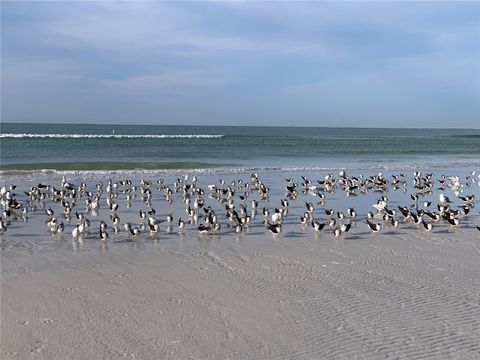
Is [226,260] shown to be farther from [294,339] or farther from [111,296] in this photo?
[294,339]

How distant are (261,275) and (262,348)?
295cm

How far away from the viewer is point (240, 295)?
8.33 metres

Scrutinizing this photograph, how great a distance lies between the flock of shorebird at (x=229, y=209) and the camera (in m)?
13.2

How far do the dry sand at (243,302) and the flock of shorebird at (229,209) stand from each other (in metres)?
1.76

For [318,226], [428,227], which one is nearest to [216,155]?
[318,226]

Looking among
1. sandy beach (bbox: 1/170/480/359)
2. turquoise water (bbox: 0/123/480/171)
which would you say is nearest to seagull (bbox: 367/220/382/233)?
sandy beach (bbox: 1/170/480/359)

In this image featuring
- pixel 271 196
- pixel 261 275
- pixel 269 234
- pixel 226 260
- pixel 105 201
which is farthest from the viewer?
pixel 271 196

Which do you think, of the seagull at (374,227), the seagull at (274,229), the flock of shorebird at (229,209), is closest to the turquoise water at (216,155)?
the flock of shorebird at (229,209)

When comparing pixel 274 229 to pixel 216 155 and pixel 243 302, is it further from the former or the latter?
pixel 216 155

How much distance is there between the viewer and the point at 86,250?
440 inches

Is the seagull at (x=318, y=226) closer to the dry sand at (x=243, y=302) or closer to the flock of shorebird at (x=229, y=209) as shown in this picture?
the flock of shorebird at (x=229, y=209)

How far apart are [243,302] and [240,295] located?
0.31 metres

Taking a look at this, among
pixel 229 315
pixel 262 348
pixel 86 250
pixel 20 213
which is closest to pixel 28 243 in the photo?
pixel 86 250

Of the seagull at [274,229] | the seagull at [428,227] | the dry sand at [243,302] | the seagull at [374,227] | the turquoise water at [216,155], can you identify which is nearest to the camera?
the dry sand at [243,302]
